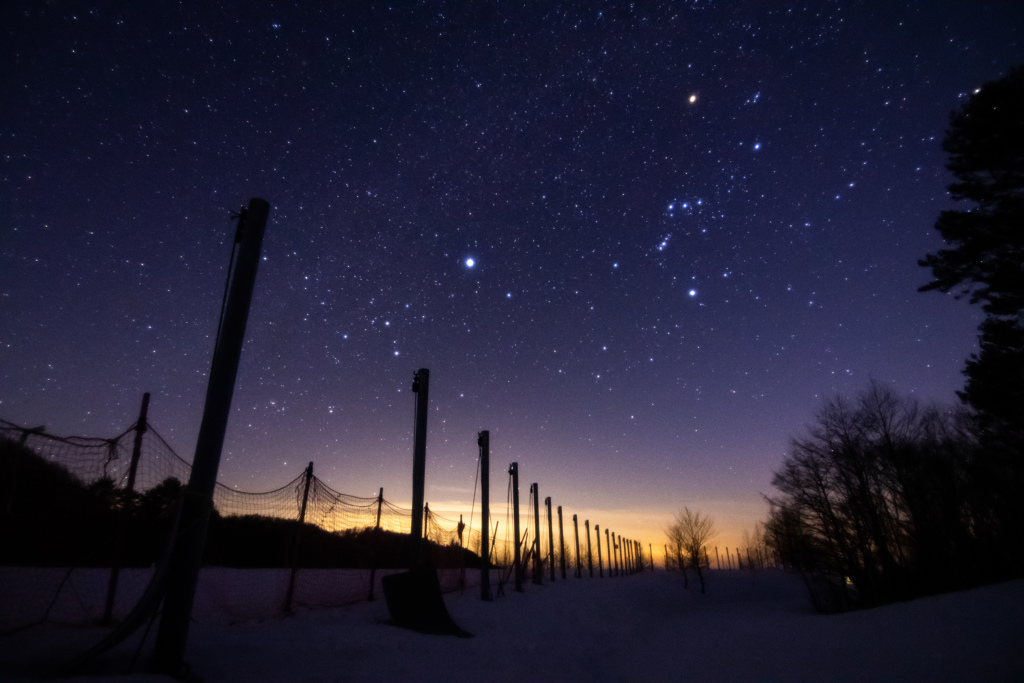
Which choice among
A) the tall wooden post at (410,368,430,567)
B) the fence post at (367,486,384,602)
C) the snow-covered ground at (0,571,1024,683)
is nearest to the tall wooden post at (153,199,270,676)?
the snow-covered ground at (0,571,1024,683)

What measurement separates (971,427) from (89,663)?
Answer: 29.1 meters

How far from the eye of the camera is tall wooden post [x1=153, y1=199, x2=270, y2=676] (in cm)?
473

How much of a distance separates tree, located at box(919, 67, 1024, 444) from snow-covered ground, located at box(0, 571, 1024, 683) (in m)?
7.20

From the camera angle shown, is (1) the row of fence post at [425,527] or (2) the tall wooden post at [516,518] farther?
(2) the tall wooden post at [516,518]

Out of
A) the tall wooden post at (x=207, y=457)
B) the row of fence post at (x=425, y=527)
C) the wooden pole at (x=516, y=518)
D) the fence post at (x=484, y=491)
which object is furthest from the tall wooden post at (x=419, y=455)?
the wooden pole at (x=516, y=518)

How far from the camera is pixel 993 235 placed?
13.2m

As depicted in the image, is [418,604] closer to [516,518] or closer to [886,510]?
[516,518]

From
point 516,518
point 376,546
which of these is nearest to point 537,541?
point 516,518

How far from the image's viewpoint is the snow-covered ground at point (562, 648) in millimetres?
5730

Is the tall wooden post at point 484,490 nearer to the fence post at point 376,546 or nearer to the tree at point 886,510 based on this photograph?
Result: the fence post at point 376,546

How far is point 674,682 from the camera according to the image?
9203 millimetres

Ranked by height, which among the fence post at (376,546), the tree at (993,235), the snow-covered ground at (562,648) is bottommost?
the snow-covered ground at (562,648)

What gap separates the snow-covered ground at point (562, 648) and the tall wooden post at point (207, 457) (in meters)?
0.46

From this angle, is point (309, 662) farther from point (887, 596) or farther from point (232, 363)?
point (887, 596)
